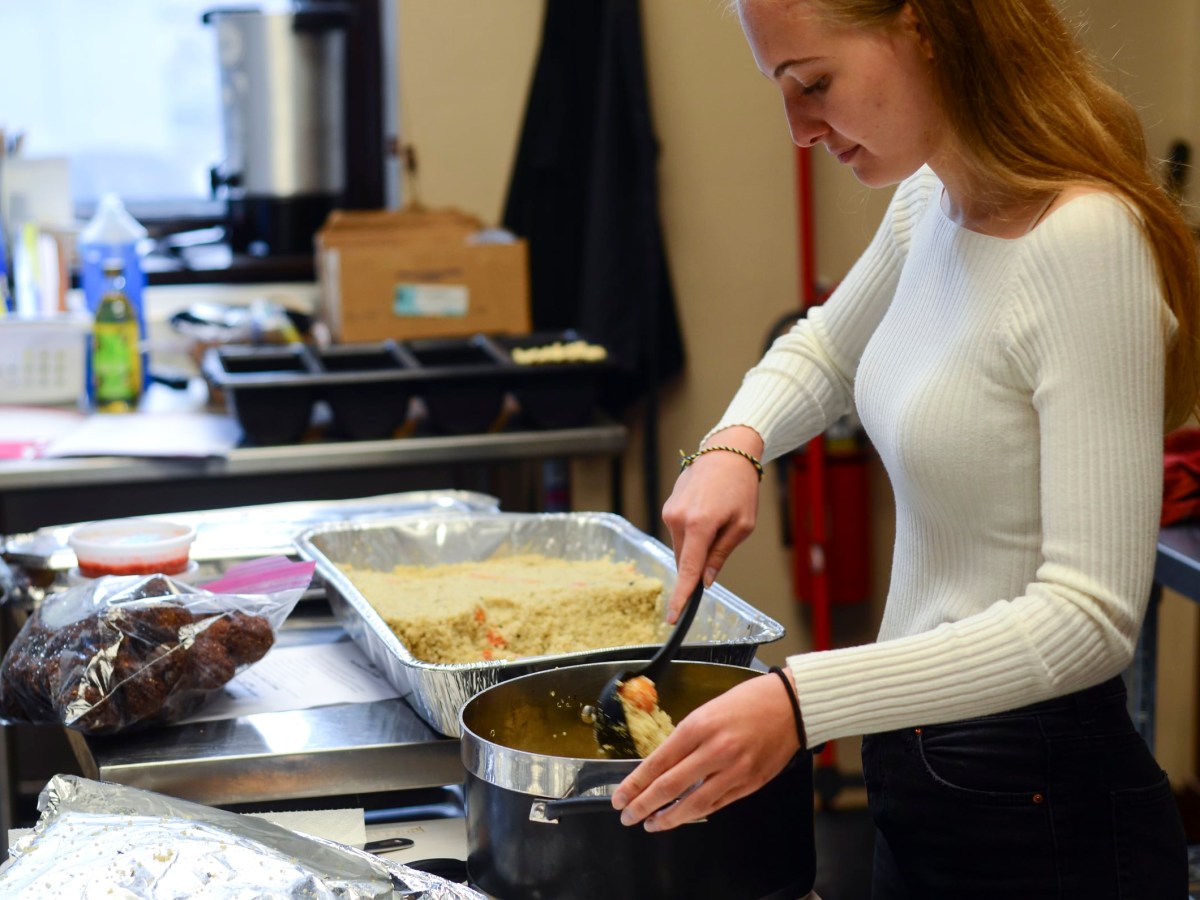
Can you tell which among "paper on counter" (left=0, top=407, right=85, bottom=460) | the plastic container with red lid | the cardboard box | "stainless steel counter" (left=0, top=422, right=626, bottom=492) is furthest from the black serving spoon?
the cardboard box

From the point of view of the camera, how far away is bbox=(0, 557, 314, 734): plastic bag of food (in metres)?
1.23

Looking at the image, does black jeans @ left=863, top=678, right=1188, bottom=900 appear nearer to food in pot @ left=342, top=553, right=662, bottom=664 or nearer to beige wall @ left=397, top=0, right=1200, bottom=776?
food in pot @ left=342, top=553, right=662, bottom=664

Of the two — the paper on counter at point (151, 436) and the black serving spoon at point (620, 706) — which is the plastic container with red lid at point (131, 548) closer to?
the black serving spoon at point (620, 706)

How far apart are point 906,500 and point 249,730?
0.61m

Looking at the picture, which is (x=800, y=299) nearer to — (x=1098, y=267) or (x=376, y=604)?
(x=376, y=604)

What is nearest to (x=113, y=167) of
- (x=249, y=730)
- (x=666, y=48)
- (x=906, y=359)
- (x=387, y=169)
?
(x=387, y=169)

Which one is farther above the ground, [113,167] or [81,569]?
[113,167]

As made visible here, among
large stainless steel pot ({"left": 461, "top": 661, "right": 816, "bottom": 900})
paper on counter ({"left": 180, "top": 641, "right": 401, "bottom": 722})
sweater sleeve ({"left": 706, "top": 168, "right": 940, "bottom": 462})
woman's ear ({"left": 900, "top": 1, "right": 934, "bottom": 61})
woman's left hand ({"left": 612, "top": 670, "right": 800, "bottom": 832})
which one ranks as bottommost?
paper on counter ({"left": 180, "top": 641, "right": 401, "bottom": 722})

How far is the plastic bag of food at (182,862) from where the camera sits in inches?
35.4

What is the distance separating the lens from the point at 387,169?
3615 mm

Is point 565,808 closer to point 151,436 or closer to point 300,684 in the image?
point 300,684

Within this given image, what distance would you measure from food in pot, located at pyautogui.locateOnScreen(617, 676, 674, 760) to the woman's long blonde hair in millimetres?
456

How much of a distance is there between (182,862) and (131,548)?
65 centimetres

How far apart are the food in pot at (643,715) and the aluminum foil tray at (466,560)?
3.7 inches
